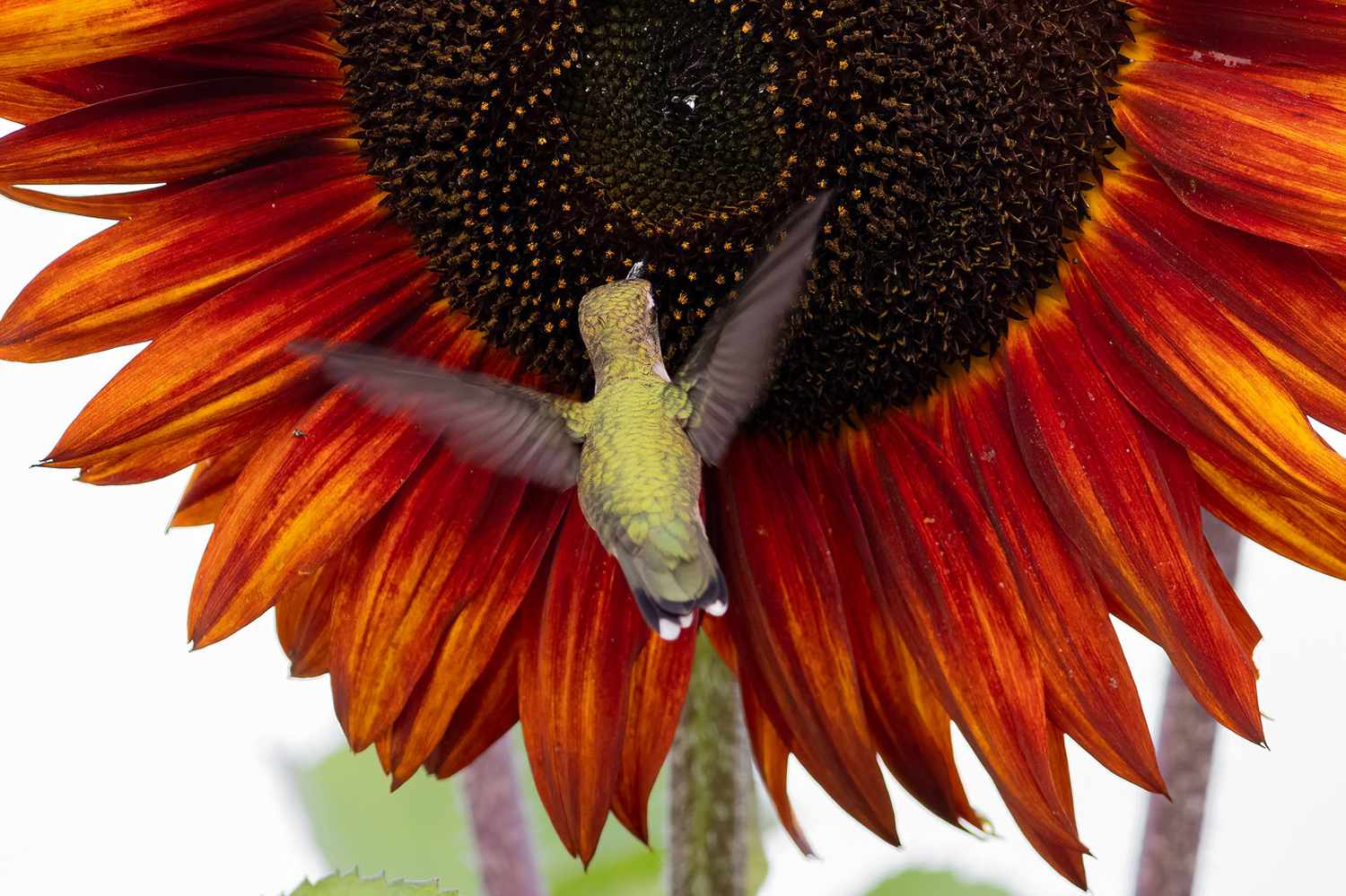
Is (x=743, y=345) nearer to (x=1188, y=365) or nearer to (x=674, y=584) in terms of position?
(x=674, y=584)

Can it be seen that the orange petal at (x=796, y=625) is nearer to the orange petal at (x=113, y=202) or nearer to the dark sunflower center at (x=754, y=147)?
the dark sunflower center at (x=754, y=147)

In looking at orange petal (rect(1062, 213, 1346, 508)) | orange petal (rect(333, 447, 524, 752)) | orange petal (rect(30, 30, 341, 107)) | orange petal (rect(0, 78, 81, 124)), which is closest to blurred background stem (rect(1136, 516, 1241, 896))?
orange petal (rect(1062, 213, 1346, 508))

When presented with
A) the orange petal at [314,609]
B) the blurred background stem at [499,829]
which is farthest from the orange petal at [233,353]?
the blurred background stem at [499,829]

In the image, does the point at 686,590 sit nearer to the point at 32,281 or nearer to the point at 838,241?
the point at 838,241

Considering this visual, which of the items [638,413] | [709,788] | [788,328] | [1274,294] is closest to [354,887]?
[709,788]

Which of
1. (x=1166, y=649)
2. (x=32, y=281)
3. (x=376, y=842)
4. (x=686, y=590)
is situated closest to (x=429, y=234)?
(x=32, y=281)

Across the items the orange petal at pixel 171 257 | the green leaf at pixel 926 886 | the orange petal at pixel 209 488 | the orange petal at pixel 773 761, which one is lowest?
the green leaf at pixel 926 886
